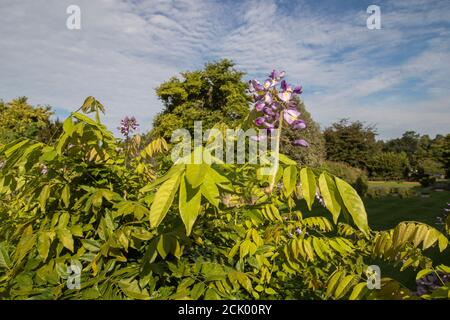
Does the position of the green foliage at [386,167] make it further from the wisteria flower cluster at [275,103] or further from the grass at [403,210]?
the wisteria flower cluster at [275,103]

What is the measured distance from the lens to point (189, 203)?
1.01m

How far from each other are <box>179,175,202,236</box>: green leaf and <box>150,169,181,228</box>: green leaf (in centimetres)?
3

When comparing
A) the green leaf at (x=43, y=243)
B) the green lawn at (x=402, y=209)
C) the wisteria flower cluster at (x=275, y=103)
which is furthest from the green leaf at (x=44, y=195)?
the green lawn at (x=402, y=209)

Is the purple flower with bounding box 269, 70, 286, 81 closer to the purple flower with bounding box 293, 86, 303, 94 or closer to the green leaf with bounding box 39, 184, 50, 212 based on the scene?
the purple flower with bounding box 293, 86, 303, 94

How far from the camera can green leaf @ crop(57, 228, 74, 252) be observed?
161cm

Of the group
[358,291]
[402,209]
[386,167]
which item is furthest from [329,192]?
[386,167]

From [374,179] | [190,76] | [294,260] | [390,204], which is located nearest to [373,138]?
[374,179]

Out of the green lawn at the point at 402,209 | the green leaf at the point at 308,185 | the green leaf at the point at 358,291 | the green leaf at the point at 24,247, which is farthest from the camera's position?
the green lawn at the point at 402,209

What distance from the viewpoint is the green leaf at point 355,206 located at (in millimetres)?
1101

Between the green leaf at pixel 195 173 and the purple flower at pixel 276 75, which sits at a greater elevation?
the purple flower at pixel 276 75

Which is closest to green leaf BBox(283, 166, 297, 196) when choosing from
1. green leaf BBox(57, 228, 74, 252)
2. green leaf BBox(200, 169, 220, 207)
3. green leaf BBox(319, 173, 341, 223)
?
green leaf BBox(319, 173, 341, 223)

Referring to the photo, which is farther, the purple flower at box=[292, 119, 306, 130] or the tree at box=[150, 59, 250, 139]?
the tree at box=[150, 59, 250, 139]

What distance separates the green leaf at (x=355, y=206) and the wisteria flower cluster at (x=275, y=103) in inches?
24.7
